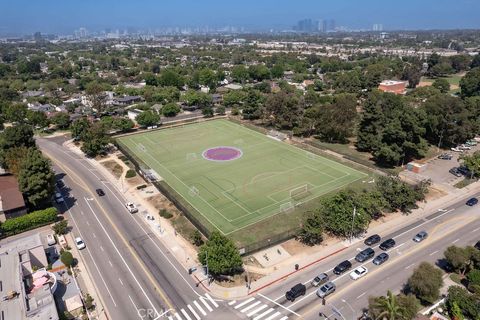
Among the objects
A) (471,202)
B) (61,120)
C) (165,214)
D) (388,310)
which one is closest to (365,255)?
(388,310)

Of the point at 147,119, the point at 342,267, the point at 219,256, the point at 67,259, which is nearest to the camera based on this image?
the point at 219,256

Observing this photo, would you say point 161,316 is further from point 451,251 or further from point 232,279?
point 451,251

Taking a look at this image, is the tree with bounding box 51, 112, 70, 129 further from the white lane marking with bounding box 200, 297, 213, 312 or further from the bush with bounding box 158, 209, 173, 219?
the white lane marking with bounding box 200, 297, 213, 312

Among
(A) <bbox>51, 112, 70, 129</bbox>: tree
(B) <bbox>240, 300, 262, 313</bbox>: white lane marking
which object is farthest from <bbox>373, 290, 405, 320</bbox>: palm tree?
(A) <bbox>51, 112, 70, 129</bbox>: tree

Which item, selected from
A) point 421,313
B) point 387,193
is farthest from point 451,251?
point 387,193

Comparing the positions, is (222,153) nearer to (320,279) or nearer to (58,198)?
(58,198)

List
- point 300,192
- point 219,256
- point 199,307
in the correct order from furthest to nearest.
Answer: point 300,192
point 219,256
point 199,307
